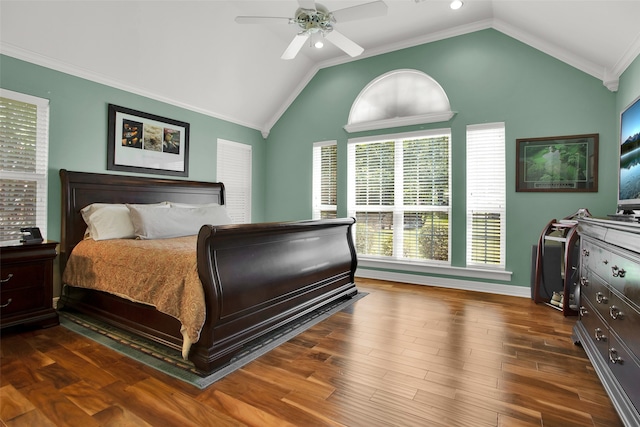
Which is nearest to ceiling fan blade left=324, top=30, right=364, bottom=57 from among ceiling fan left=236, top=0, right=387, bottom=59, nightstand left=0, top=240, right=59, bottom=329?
ceiling fan left=236, top=0, right=387, bottom=59

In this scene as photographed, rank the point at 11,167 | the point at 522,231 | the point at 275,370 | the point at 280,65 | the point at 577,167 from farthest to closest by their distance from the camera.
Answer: the point at 280,65 → the point at 522,231 → the point at 577,167 → the point at 11,167 → the point at 275,370

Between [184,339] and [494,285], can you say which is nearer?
[184,339]

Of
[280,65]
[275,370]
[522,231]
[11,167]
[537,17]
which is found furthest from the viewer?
[280,65]

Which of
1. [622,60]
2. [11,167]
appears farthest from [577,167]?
[11,167]

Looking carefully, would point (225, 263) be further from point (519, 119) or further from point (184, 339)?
point (519, 119)

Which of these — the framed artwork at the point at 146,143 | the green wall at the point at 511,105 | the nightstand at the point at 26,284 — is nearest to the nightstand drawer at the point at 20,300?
the nightstand at the point at 26,284

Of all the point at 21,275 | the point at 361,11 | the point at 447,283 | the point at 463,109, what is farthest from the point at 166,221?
the point at 463,109

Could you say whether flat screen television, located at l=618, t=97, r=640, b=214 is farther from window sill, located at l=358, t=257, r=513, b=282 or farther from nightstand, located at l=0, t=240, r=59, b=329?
nightstand, located at l=0, t=240, r=59, b=329

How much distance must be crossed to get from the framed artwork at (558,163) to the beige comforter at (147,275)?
3854mm

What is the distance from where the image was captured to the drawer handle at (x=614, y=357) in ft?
5.57

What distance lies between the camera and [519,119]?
411 centimetres

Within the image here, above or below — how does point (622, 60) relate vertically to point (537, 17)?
below

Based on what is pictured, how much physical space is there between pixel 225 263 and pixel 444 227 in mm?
3284

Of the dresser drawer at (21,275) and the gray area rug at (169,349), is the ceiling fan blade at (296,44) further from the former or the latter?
the dresser drawer at (21,275)
